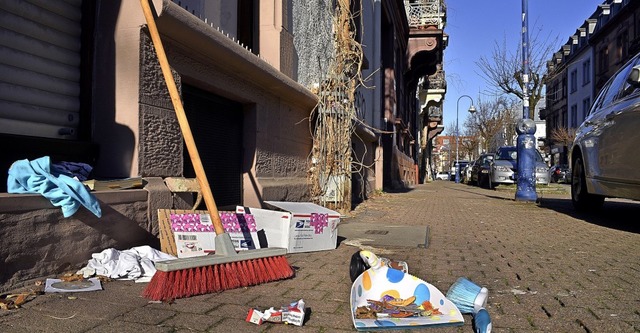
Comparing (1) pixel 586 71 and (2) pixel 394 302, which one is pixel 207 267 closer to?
(2) pixel 394 302

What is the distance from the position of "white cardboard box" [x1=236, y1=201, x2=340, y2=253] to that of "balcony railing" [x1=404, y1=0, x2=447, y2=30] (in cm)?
1756

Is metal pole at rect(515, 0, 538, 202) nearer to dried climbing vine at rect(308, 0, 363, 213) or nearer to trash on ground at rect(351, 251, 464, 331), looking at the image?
dried climbing vine at rect(308, 0, 363, 213)

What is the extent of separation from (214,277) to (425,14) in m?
19.9

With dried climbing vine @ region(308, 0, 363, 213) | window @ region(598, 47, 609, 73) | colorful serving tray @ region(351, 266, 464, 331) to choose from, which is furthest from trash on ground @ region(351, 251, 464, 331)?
window @ region(598, 47, 609, 73)

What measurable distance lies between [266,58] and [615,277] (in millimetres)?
4720

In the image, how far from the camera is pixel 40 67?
11.6ft

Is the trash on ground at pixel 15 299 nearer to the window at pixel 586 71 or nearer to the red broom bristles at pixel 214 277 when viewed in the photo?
the red broom bristles at pixel 214 277

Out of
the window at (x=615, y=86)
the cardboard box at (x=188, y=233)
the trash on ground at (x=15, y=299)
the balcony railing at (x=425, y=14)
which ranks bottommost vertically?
the trash on ground at (x=15, y=299)

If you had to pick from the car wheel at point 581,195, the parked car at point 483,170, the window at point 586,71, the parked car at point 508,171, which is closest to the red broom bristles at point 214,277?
the car wheel at point 581,195

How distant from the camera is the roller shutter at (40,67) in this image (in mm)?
3281

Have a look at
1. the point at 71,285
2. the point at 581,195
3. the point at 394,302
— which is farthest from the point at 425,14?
the point at 71,285

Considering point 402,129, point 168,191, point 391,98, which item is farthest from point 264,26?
point 402,129

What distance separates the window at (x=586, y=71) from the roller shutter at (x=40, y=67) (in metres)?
49.0

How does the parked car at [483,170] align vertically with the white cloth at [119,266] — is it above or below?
above
